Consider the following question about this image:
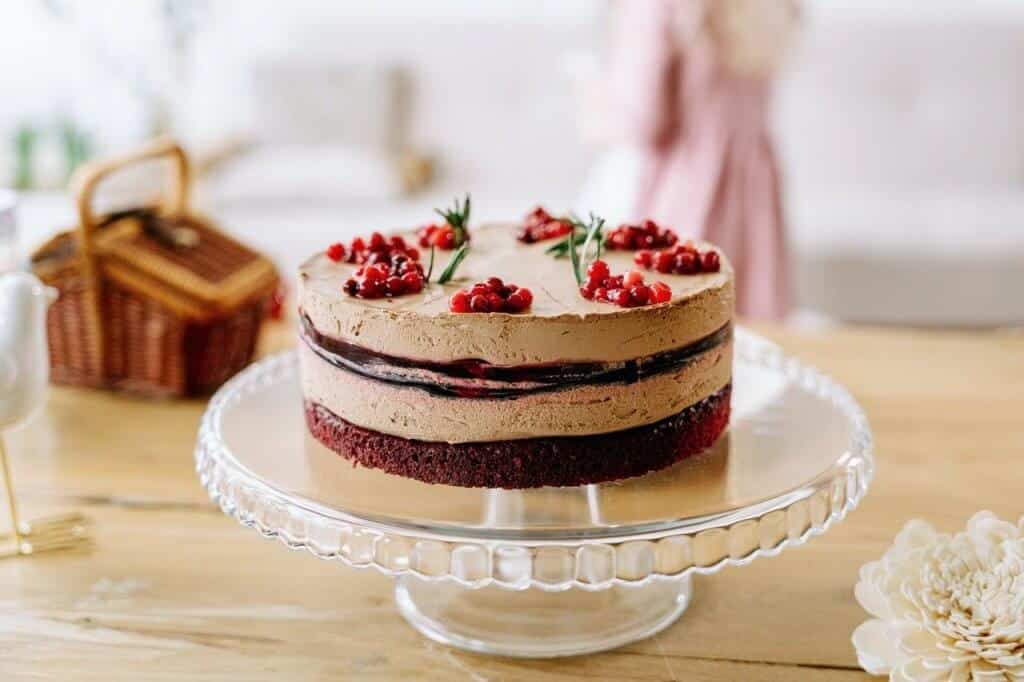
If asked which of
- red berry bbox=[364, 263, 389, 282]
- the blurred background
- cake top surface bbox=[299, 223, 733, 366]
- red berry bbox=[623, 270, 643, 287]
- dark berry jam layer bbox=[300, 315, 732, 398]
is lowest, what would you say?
the blurred background

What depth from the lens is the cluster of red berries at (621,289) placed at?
1100mm

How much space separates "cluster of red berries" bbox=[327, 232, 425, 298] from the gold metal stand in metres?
0.40

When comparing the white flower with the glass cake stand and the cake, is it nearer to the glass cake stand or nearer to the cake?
the glass cake stand

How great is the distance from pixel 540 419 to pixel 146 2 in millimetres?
3787

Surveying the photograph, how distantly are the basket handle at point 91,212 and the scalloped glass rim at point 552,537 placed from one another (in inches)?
25.9

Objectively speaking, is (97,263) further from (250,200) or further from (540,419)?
(250,200)

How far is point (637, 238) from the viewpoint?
1.33 m

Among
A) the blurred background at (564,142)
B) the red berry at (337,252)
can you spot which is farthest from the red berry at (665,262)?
the blurred background at (564,142)

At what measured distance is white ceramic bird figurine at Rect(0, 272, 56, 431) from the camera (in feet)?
3.91

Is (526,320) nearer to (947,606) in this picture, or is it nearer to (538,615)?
(538,615)

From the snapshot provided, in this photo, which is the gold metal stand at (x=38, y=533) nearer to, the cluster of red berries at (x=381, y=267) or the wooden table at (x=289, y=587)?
the wooden table at (x=289, y=587)

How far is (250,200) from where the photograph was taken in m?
3.66

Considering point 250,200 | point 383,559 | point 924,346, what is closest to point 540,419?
point 383,559

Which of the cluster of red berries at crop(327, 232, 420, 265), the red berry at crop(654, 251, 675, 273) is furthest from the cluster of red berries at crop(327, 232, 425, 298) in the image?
the red berry at crop(654, 251, 675, 273)
